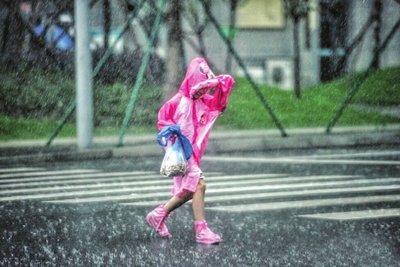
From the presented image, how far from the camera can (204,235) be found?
684cm

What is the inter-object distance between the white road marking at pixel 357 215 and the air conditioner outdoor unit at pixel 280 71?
3090 cm

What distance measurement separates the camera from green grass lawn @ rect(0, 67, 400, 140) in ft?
57.8

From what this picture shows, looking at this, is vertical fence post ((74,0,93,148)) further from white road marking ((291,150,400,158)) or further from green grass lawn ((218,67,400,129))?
green grass lawn ((218,67,400,129))

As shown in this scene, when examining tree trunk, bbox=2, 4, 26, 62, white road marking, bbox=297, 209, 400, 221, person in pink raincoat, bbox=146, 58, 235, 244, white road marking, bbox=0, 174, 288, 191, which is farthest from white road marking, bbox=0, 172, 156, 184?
tree trunk, bbox=2, 4, 26, 62

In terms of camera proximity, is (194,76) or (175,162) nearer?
(175,162)

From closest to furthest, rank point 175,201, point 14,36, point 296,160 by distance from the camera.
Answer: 1. point 175,201
2. point 296,160
3. point 14,36

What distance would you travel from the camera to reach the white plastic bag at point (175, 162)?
6684mm

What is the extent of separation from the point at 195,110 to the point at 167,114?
0.69 ft

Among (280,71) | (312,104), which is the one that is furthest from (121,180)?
(280,71)

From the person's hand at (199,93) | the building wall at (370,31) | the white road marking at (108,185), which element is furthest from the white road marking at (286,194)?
the building wall at (370,31)

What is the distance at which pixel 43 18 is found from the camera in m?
24.0

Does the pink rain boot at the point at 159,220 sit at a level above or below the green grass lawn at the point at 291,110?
above

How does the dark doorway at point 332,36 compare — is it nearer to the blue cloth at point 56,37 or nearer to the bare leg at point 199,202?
the blue cloth at point 56,37

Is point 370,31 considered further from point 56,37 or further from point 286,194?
point 286,194
